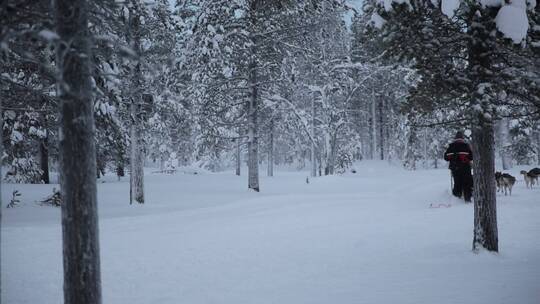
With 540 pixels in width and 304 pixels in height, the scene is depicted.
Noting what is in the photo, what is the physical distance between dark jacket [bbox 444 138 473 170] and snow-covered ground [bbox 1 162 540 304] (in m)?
1.19

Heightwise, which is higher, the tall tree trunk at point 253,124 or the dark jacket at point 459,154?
the tall tree trunk at point 253,124

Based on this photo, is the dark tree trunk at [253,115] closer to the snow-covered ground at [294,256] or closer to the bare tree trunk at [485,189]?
the snow-covered ground at [294,256]

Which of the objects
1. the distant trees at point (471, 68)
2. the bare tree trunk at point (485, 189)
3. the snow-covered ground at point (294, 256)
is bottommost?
the snow-covered ground at point (294, 256)

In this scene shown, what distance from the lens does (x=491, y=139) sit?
6.74 meters

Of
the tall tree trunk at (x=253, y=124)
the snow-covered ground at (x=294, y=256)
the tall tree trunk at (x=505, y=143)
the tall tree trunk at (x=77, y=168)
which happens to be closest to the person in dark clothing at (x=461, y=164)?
the snow-covered ground at (x=294, y=256)

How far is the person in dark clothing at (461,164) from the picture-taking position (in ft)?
40.0

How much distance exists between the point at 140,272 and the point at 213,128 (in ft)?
42.1

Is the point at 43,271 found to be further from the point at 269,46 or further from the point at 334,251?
the point at 269,46

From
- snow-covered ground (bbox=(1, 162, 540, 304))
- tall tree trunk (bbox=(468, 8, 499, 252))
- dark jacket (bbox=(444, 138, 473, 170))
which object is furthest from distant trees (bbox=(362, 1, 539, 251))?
dark jacket (bbox=(444, 138, 473, 170))

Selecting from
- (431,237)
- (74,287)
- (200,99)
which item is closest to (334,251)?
(431,237)

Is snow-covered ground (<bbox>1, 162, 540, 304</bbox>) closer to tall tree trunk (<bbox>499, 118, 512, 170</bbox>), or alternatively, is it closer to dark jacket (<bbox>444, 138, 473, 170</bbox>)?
dark jacket (<bbox>444, 138, 473, 170</bbox>)

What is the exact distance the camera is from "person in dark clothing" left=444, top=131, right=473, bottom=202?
12188 mm

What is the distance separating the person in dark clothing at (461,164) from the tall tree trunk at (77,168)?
1116 cm

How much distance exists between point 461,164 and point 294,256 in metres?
7.45
